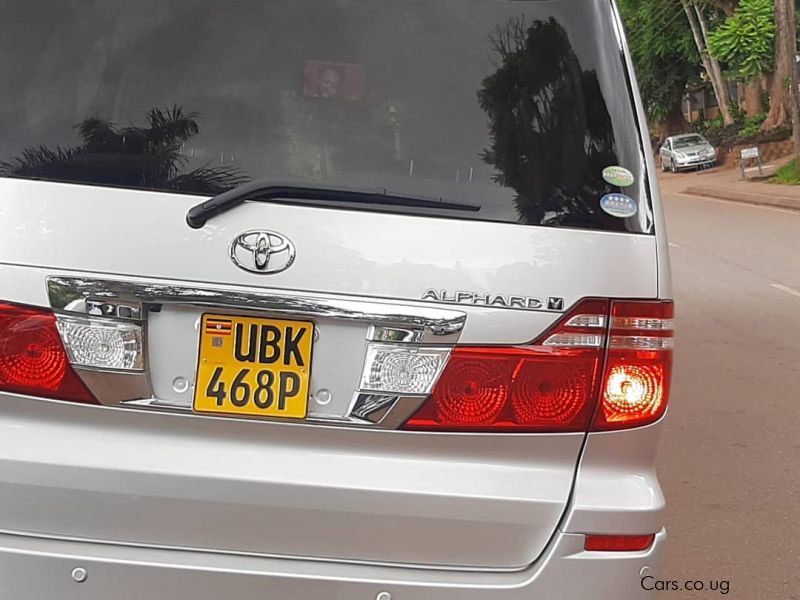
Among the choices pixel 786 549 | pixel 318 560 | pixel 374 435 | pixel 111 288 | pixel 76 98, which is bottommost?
pixel 786 549

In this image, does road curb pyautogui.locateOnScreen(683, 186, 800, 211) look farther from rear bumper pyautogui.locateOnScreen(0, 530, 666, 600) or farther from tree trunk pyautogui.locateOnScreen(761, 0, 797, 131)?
rear bumper pyautogui.locateOnScreen(0, 530, 666, 600)

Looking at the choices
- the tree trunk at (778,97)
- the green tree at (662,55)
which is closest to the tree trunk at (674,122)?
the green tree at (662,55)

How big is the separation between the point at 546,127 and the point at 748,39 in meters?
33.3

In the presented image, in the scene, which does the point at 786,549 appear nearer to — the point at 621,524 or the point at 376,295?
A: the point at 621,524

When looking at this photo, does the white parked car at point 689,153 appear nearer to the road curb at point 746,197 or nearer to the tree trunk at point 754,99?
the tree trunk at point 754,99

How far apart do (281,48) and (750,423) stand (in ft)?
14.8

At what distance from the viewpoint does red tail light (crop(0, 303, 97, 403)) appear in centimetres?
215

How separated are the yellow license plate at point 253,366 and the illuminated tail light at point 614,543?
2.19 feet

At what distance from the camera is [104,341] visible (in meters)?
2.14

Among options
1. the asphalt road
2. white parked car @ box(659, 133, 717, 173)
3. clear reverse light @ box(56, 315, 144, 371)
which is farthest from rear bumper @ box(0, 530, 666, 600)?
white parked car @ box(659, 133, 717, 173)

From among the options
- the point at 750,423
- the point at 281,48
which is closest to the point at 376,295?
the point at 281,48

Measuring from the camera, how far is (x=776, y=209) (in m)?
21.1

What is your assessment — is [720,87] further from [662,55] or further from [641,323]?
[641,323]

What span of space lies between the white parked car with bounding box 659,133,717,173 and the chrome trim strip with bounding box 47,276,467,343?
36.4 metres
